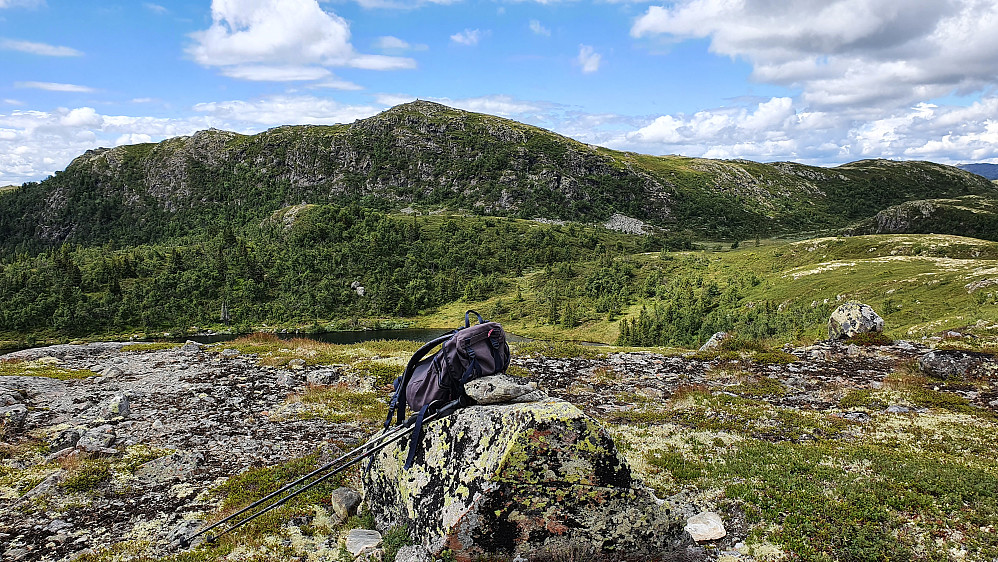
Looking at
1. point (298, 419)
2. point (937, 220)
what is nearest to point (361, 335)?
point (298, 419)

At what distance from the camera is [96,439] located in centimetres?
1506

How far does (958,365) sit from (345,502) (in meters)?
29.1

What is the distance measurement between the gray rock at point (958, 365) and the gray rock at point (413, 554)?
27.3 m

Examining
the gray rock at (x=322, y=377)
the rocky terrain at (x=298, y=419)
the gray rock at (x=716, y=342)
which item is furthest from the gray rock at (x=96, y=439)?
the gray rock at (x=716, y=342)

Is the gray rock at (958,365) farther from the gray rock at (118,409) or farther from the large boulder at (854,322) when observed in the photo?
the gray rock at (118,409)

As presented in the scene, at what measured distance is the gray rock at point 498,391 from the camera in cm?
938

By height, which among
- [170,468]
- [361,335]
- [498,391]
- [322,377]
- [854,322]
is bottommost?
[361,335]

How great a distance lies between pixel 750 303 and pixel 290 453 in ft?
288

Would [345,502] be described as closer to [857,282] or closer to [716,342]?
[716,342]

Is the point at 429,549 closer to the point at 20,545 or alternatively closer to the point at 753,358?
the point at 20,545

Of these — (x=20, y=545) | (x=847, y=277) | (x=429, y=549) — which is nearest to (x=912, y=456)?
(x=429, y=549)

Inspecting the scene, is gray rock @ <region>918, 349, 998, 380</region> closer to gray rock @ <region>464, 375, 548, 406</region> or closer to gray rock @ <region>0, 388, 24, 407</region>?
gray rock @ <region>464, 375, 548, 406</region>

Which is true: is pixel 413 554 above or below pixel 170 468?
above

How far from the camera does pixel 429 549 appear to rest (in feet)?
26.7
